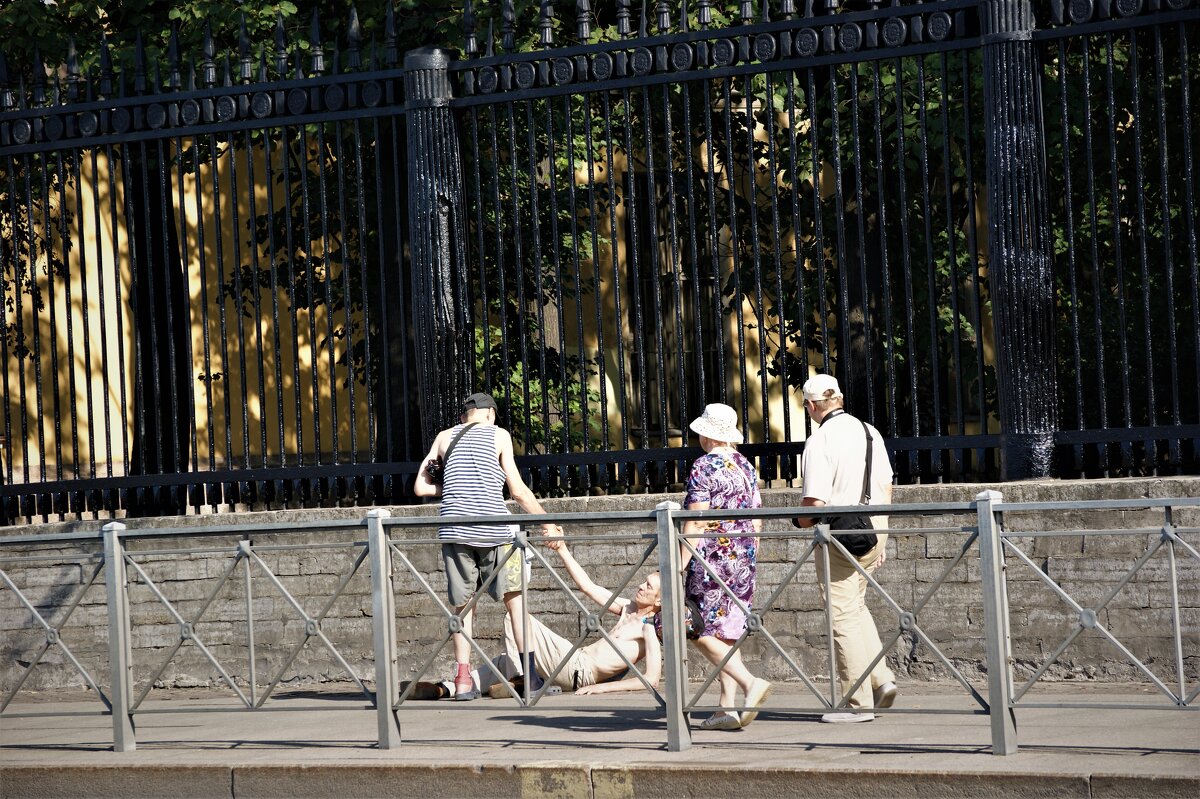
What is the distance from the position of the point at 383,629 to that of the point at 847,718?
1.98 metres

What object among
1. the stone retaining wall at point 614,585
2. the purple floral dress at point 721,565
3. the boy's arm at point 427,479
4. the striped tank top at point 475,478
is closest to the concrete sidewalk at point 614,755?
the stone retaining wall at point 614,585

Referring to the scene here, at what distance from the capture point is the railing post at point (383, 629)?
6.84 metres

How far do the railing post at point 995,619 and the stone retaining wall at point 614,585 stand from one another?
1.00ft

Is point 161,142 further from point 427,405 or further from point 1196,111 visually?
point 1196,111

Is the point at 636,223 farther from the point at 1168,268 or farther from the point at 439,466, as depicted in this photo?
the point at 1168,268

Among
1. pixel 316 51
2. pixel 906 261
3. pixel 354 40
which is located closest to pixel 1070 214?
pixel 906 261

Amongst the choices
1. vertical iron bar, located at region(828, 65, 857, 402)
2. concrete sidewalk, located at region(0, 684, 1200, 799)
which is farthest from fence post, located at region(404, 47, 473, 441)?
vertical iron bar, located at region(828, 65, 857, 402)

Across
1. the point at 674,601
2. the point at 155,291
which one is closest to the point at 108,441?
the point at 155,291

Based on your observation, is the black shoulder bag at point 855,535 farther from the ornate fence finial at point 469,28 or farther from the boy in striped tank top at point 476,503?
the ornate fence finial at point 469,28

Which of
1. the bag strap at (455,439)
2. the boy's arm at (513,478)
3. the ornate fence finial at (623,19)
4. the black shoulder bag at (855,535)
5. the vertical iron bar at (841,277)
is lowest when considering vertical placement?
the black shoulder bag at (855,535)

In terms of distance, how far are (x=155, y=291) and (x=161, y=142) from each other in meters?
0.90

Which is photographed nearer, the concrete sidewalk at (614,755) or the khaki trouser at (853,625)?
the concrete sidewalk at (614,755)

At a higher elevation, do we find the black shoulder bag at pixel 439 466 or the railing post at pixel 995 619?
the black shoulder bag at pixel 439 466

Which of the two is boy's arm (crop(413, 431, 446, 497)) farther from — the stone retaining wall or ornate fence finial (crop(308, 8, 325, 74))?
ornate fence finial (crop(308, 8, 325, 74))
